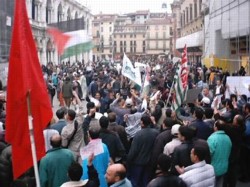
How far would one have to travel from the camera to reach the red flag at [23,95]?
15.9ft

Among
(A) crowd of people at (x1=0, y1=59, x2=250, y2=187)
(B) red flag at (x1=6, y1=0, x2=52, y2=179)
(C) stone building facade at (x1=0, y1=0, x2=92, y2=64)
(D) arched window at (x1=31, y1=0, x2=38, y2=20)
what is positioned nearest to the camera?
(B) red flag at (x1=6, y1=0, x2=52, y2=179)

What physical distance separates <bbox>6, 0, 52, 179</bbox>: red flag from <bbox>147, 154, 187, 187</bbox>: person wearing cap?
1.22m

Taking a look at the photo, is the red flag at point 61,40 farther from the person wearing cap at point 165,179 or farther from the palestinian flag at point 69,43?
the person wearing cap at point 165,179

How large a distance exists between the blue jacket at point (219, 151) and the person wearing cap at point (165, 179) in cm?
190

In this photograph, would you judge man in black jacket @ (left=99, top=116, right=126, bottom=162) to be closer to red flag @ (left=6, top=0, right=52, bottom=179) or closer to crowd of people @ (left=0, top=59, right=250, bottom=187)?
crowd of people @ (left=0, top=59, right=250, bottom=187)

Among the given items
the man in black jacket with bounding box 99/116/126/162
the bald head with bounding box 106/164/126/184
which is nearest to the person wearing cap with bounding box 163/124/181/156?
the man in black jacket with bounding box 99/116/126/162

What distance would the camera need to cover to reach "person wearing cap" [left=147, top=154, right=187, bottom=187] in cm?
491

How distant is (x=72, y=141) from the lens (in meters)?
7.79

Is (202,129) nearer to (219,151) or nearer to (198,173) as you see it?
(219,151)

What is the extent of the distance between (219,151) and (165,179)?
2.15m

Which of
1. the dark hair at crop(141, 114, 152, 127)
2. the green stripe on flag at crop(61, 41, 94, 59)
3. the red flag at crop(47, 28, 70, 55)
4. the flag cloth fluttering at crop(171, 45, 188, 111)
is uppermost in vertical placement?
the red flag at crop(47, 28, 70, 55)

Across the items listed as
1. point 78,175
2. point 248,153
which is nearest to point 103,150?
point 78,175

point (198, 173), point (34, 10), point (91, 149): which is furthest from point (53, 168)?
point (34, 10)

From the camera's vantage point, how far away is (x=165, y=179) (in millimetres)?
4941
